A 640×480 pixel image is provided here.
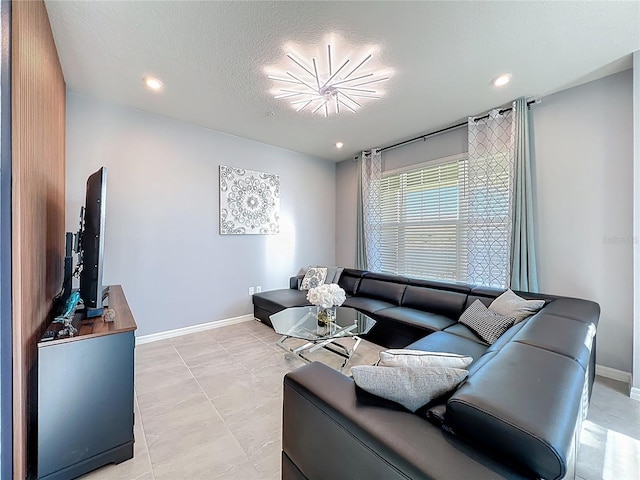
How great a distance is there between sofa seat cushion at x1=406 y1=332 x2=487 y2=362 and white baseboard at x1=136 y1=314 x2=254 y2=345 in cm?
267

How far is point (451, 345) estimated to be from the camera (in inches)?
84.2

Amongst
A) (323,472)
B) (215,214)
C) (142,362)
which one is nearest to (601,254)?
(323,472)

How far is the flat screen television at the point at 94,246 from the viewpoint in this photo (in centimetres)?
166

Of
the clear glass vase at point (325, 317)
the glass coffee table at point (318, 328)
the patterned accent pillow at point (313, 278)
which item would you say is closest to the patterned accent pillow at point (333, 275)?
the patterned accent pillow at point (313, 278)

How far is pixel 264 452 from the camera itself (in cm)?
163

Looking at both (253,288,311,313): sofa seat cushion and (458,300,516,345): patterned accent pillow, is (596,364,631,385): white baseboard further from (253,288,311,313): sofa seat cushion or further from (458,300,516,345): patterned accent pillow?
(253,288,311,313): sofa seat cushion

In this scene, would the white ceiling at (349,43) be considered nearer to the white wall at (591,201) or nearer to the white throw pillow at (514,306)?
the white wall at (591,201)

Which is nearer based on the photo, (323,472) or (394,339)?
(323,472)

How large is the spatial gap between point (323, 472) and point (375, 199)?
399cm

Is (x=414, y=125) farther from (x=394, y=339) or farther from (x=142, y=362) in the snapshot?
(x=142, y=362)

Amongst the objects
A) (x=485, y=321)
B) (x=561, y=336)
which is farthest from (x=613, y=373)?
(x=561, y=336)

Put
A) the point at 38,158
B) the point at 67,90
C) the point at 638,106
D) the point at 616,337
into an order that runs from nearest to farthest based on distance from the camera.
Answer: the point at 38,158
the point at 638,106
the point at 616,337
the point at 67,90

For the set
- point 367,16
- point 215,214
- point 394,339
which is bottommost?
point 394,339

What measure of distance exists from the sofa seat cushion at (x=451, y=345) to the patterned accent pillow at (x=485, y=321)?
0.14 metres
